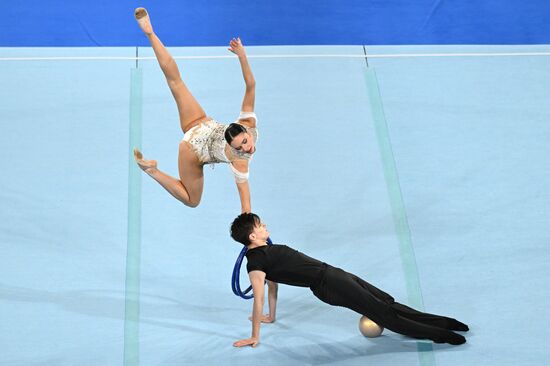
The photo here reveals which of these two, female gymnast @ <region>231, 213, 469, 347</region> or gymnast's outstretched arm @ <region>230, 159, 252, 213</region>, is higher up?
gymnast's outstretched arm @ <region>230, 159, 252, 213</region>

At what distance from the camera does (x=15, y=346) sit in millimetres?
6117

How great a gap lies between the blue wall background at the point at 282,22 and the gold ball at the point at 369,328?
308 centimetres

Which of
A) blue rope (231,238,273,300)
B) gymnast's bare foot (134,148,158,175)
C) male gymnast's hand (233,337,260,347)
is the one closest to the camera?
gymnast's bare foot (134,148,158,175)

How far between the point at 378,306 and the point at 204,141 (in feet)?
4.71

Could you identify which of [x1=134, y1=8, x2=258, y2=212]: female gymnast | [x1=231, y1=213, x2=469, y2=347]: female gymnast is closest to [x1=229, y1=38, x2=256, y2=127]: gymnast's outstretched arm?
[x1=134, y1=8, x2=258, y2=212]: female gymnast

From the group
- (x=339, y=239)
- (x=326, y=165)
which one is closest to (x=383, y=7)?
(x=326, y=165)

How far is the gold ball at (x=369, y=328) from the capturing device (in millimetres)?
6176

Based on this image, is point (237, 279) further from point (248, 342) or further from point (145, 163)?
point (145, 163)

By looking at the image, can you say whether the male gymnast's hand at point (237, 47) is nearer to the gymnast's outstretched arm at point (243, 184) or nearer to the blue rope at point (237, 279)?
the gymnast's outstretched arm at point (243, 184)

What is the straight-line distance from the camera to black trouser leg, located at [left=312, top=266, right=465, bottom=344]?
596cm

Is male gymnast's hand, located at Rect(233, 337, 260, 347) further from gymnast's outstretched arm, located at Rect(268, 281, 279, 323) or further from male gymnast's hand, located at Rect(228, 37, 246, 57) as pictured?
male gymnast's hand, located at Rect(228, 37, 246, 57)

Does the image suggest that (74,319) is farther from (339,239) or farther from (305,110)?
(305,110)

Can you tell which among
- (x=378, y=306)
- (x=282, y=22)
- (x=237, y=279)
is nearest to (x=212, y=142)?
(x=237, y=279)

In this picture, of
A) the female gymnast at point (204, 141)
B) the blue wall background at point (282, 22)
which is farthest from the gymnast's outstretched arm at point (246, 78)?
the blue wall background at point (282, 22)
